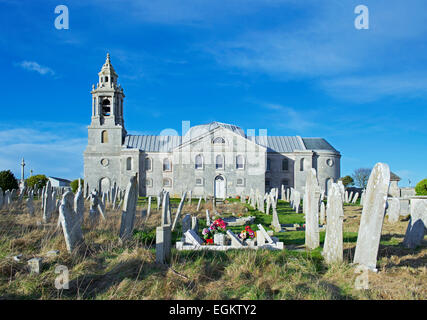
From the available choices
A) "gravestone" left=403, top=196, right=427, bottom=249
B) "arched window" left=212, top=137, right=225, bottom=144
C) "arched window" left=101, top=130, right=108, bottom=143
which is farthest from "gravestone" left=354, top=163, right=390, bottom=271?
"arched window" left=101, top=130, right=108, bottom=143

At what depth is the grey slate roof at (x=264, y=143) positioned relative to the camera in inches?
1710

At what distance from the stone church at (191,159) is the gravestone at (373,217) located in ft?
106

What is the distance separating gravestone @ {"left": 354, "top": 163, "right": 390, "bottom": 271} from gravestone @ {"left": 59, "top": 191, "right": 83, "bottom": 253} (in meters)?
6.00

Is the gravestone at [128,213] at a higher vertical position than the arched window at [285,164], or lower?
lower

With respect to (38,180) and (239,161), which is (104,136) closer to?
(38,180)

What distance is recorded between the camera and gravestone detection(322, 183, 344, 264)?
6.68 metres

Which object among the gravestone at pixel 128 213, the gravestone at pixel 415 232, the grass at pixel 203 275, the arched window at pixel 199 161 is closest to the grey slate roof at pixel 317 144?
the arched window at pixel 199 161

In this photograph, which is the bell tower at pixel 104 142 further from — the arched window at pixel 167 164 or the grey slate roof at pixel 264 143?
the arched window at pixel 167 164

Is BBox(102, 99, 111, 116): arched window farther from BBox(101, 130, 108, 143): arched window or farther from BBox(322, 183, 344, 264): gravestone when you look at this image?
BBox(322, 183, 344, 264): gravestone

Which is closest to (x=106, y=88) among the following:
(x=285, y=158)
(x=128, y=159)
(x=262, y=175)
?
(x=128, y=159)

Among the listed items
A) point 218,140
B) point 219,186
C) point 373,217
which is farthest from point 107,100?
point 373,217

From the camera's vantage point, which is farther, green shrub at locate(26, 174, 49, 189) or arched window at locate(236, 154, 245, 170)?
green shrub at locate(26, 174, 49, 189)

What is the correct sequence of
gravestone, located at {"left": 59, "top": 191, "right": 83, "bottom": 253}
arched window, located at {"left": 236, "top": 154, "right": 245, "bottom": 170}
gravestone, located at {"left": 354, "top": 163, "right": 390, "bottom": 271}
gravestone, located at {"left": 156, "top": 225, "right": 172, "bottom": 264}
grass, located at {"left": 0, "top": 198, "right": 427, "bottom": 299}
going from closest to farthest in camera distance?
grass, located at {"left": 0, "top": 198, "right": 427, "bottom": 299} → gravestone, located at {"left": 354, "top": 163, "right": 390, "bottom": 271} → gravestone, located at {"left": 156, "top": 225, "right": 172, "bottom": 264} → gravestone, located at {"left": 59, "top": 191, "right": 83, "bottom": 253} → arched window, located at {"left": 236, "top": 154, "right": 245, "bottom": 170}
